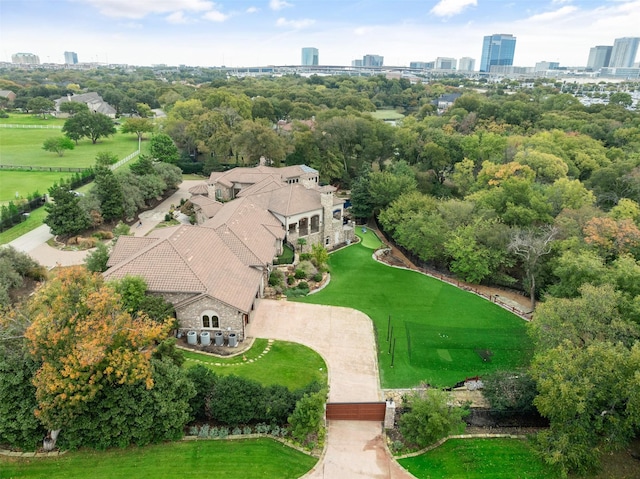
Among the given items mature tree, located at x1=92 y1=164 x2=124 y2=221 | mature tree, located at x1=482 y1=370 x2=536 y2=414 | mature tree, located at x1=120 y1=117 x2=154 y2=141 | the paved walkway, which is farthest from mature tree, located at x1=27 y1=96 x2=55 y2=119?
mature tree, located at x1=482 y1=370 x2=536 y2=414

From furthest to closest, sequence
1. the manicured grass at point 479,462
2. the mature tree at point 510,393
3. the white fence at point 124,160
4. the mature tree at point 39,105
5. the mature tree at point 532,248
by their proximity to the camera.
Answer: the mature tree at point 39,105
the white fence at point 124,160
the mature tree at point 532,248
the mature tree at point 510,393
the manicured grass at point 479,462

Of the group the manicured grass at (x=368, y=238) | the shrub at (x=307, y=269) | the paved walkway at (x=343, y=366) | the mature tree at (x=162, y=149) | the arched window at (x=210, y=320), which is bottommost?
the manicured grass at (x=368, y=238)

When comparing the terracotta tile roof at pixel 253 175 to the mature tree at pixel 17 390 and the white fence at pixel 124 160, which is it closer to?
the white fence at pixel 124 160

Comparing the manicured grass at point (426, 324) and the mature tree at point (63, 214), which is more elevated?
the mature tree at point (63, 214)

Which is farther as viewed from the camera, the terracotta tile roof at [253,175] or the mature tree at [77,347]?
the terracotta tile roof at [253,175]

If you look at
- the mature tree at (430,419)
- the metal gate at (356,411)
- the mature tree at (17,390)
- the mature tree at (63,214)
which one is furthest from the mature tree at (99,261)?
the mature tree at (430,419)

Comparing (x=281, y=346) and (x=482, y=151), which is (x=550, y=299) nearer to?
(x=281, y=346)

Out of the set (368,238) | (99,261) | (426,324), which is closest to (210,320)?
(99,261)

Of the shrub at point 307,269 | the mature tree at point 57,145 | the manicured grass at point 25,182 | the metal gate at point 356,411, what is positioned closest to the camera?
the metal gate at point 356,411

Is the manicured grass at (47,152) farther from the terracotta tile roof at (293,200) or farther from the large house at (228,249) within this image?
the terracotta tile roof at (293,200)
